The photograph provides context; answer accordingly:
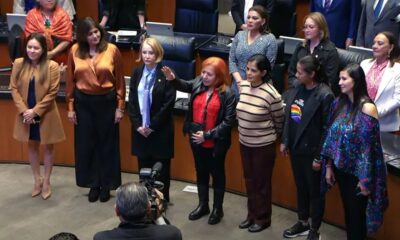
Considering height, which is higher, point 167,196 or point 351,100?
point 351,100

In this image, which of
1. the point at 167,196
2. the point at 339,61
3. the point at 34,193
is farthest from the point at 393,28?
the point at 34,193

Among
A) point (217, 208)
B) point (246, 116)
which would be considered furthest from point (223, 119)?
point (217, 208)

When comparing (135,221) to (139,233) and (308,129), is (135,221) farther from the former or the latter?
(308,129)

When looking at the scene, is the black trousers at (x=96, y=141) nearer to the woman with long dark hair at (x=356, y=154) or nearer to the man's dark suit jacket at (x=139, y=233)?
the woman with long dark hair at (x=356, y=154)

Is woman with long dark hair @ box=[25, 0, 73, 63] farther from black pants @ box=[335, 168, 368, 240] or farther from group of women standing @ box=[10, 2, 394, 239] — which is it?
black pants @ box=[335, 168, 368, 240]

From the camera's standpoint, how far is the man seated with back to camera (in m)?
2.84

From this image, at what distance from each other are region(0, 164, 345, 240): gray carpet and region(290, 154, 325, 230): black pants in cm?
32

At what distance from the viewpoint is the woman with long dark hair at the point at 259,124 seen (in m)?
4.40

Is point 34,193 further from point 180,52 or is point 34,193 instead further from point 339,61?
point 339,61

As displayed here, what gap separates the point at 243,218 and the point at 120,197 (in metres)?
2.25

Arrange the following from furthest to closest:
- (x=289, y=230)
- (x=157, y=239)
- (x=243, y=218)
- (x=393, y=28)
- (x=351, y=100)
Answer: (x=393, y=28)
(x=243, y=218)
(x=289, y=230)
(x=351, y=100)
(x=157, y=239)

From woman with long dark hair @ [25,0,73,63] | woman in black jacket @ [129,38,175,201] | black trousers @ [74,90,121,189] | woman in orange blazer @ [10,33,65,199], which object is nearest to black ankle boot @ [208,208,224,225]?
woman in black jacket @ [129,38,175,201]

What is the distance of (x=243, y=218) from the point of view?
500cm

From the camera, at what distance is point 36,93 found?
16.3ft
